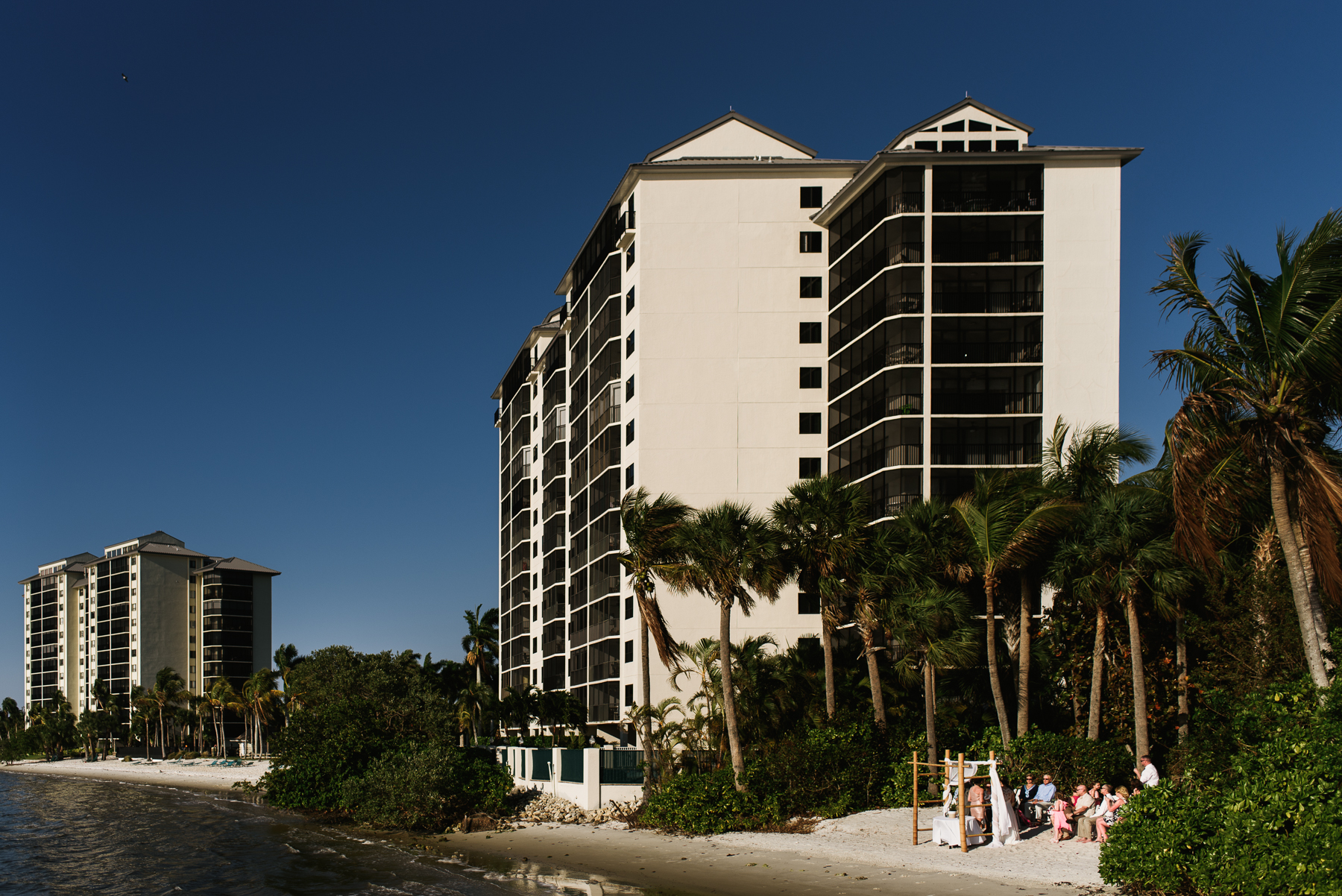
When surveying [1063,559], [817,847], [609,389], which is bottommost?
[817,847]

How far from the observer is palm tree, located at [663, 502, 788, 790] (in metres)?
40.3

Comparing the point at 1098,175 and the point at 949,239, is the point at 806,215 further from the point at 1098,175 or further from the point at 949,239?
the point at 1098,175

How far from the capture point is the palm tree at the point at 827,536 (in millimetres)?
40875

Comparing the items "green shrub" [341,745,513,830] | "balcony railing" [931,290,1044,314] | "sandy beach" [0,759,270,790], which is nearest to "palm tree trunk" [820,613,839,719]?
"green shrub" [341,745,513,830]

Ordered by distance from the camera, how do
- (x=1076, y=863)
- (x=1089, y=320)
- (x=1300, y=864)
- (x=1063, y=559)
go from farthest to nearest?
(x=1089, y=320)
(x=1063, y=559)
(x=1076, y=863)
(x=1300, y=864)

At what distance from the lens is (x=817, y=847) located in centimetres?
3341

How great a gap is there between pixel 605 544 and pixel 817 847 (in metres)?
38.2

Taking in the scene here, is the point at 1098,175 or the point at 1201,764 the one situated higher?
the point at 1098,175

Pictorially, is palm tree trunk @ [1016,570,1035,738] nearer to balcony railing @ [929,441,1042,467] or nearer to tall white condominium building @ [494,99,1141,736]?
tall white condominium building @ [494,99,1141,736]

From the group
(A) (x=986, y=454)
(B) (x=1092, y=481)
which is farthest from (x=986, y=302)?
(B) (x=1092, y=481)

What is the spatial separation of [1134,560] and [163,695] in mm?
159437

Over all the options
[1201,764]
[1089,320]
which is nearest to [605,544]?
[1089,320]

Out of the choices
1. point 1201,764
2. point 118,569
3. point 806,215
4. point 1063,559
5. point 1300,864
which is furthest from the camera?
point 118,569

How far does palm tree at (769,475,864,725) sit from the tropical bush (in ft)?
54.5
